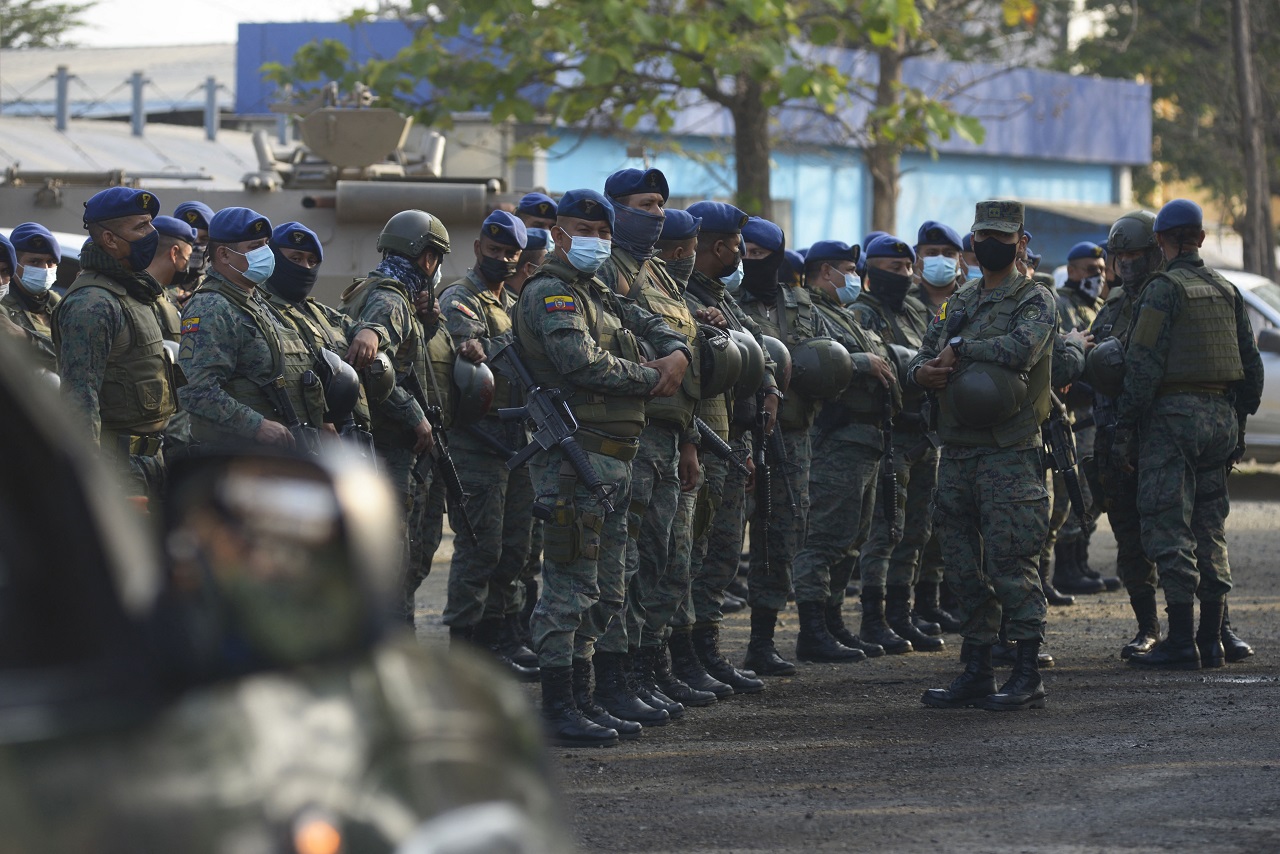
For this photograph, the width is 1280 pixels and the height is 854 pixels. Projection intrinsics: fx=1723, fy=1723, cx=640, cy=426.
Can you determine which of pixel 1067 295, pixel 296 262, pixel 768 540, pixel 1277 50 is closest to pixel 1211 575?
pixel 768 540

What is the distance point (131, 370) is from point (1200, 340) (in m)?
4.38

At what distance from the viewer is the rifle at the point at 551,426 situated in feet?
19.4

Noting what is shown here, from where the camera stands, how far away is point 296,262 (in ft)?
22.0

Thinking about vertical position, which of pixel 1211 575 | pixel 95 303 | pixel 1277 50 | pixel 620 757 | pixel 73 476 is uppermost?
pixel 1277 50

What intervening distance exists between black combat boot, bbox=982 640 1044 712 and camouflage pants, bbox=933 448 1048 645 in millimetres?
65

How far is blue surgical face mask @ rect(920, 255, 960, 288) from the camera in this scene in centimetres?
881

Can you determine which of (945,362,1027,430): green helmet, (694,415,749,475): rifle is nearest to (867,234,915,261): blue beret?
(945,362,1027,430): green helmet

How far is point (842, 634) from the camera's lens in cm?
800

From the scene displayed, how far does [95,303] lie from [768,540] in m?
2.94

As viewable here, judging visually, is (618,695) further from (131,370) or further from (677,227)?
(131,370)

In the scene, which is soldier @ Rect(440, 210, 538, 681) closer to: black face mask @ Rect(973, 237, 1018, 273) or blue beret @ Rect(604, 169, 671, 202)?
blue beret @ Rect(604, 169, 671, 202)

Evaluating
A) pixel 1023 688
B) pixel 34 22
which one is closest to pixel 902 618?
pixel 1023 688

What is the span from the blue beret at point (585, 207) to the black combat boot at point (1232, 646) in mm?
3349

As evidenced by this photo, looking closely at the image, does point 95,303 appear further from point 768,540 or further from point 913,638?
point 913,638
